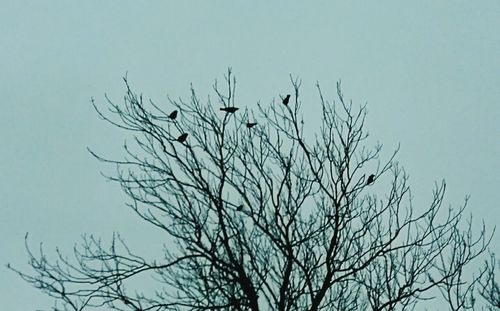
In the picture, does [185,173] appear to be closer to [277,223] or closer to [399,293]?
[277,223]

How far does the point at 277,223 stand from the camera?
7340 mm

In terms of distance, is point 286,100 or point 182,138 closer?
point 182,138

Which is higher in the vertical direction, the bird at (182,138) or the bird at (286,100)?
the bird at (286,100)

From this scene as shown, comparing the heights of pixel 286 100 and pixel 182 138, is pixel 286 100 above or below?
above

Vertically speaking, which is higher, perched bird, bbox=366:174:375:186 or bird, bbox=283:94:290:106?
Answer: bird, bbox=283:94:290:106

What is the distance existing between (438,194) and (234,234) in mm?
2283

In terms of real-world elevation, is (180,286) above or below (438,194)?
below

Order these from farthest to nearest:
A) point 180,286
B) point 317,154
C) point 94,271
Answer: point 317,154 < point 180,286 < point 94,271

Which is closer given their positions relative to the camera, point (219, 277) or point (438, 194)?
point (219, 277)

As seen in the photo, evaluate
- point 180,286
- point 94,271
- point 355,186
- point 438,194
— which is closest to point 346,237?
point 355,186

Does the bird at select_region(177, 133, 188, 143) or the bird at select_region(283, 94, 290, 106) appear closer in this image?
the bird at select_region(177, 133, 188, 143)

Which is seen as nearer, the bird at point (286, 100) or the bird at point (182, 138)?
the bird at point (182, 138)

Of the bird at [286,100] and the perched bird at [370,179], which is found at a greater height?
the bird at [286,100]

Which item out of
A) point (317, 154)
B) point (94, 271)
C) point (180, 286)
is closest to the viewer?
point (94, 271)
